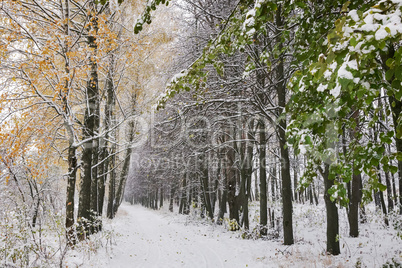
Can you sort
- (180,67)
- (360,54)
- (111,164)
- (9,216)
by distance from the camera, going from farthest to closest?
(111,164) < (180,67) < (9,216) < (360,54)

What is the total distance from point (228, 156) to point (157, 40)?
6.96 metres

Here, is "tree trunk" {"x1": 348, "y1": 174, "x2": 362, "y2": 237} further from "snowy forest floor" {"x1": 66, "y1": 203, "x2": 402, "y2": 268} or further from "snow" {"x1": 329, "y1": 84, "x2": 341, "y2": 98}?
"snow" {"x1": 329, "y1": 84, "x2": 341, "y2": 98}

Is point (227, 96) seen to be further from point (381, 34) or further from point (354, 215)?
point (354, 215)

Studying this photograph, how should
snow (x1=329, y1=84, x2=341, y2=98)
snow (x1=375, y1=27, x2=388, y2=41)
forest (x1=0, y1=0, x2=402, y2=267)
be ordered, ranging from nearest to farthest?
snow (x1=375, y1=27, x2=388, y2=41), snow (x1=329, y1=84, x2=341, y2=98), forest (x1=0, y1=0, x2=402, y2=267)

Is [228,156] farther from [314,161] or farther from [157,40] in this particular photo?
[314,161]

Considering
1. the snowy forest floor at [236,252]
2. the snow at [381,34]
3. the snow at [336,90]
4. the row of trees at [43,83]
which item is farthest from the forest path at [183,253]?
the snow at [381,34]

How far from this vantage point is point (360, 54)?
5.94 ft

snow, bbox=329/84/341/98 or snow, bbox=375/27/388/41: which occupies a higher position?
snow, bbox=375/27/388/41

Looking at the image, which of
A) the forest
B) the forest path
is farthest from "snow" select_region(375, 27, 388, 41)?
the forest path

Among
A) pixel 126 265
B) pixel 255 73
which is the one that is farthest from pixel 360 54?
pixel 126 265

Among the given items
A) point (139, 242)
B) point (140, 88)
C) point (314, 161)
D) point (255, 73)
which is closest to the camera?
point (314, 161)

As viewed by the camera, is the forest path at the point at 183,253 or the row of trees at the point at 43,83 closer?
the row of trees at the point at 43,83

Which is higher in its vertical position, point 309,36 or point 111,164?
point 309,36

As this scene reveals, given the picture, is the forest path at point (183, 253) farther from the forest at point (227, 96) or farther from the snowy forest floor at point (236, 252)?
the forest at point (227, 96)
